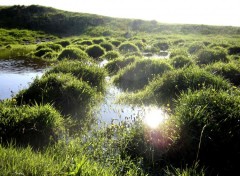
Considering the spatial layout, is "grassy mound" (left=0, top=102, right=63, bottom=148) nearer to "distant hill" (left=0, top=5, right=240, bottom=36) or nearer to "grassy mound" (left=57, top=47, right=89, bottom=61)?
"grassy mound" (left=57, top=47, right=89, bottom=61)

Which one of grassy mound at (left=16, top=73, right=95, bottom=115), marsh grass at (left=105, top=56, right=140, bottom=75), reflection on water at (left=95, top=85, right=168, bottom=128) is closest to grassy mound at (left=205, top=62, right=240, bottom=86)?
marsh grass at (left=105, top=56, right=140, bottom=75)

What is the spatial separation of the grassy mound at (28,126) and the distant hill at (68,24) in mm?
86201

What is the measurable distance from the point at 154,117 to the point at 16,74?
12.9m

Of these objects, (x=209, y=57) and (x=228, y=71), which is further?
(x=209, y=57)

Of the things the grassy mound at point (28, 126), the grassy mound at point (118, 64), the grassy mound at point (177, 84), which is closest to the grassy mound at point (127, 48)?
the grassy mound at point (118, 64)

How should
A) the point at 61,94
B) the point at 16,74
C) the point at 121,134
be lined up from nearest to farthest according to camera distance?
the point at 121,134 < the point at 61,94 < the point at 16,74

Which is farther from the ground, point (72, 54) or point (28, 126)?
point (28, 126)

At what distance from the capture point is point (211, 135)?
793 centimetres

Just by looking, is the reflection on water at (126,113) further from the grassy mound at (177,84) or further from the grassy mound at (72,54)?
the grassy mound at (72,54)

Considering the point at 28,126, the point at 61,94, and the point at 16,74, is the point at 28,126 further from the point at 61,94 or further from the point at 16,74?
the point at 16,74

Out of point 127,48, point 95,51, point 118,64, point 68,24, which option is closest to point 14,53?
point 95,51

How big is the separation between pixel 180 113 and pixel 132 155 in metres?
1.83

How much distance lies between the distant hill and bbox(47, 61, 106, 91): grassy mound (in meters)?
78.8

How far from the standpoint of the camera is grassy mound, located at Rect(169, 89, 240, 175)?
7680 mm
